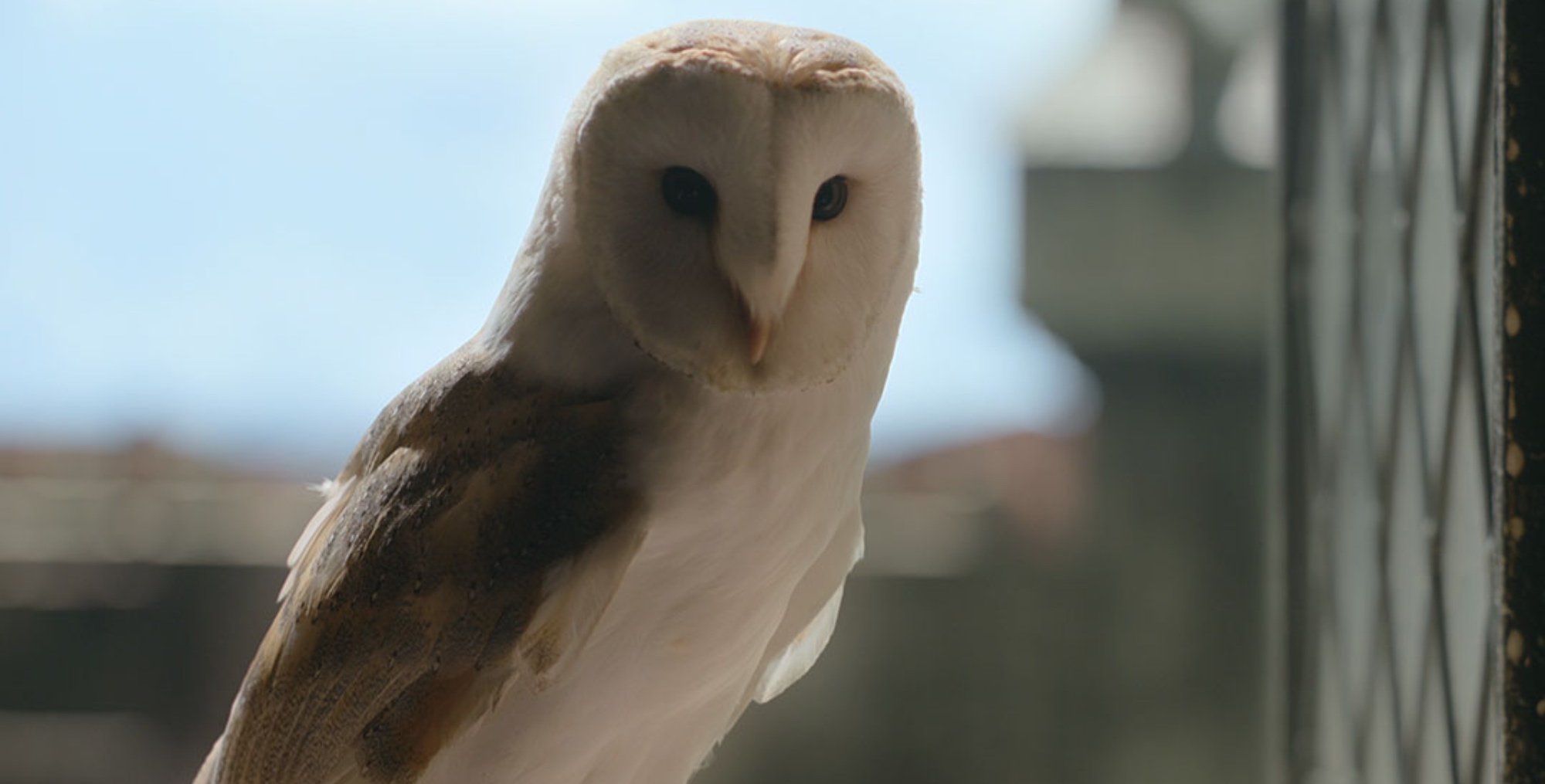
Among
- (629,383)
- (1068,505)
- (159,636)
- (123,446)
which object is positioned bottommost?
(159,636)

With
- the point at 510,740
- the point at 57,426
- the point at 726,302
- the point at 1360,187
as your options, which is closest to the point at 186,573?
the point at 57,426

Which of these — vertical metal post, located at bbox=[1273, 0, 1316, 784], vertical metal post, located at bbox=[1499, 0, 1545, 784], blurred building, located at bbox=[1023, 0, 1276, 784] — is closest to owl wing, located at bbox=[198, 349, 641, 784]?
vertical metal post, located at bbox=[1499, 0, 1545, 784]

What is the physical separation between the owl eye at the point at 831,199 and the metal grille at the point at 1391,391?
36 centimetres

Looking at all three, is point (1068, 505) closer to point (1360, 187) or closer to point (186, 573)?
point (1360, 187)

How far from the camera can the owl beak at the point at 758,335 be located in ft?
1.77

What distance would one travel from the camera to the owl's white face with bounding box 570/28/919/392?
518 mm

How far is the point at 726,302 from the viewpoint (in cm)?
55

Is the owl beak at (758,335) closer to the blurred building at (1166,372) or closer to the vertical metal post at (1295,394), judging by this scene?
the vertical metal post at (1295,394)

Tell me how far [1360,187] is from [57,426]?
4.73 feet

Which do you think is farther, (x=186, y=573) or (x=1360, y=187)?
(x=186, y=573)

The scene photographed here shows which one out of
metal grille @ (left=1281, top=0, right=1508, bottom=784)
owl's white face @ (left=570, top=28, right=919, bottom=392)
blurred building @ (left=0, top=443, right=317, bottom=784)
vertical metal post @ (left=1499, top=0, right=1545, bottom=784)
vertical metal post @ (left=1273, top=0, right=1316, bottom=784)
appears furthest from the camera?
blurred building @ (left=0, top=443, right=317, bottom=784)

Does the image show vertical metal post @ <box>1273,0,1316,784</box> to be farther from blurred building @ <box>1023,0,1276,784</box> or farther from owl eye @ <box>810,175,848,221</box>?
owl eye @ <box>810,175,848,221</box>

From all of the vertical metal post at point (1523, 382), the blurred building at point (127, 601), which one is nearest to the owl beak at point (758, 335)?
the vertical metal post at point (1523, 382)

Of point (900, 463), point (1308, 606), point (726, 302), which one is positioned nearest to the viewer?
point (726, 302)
